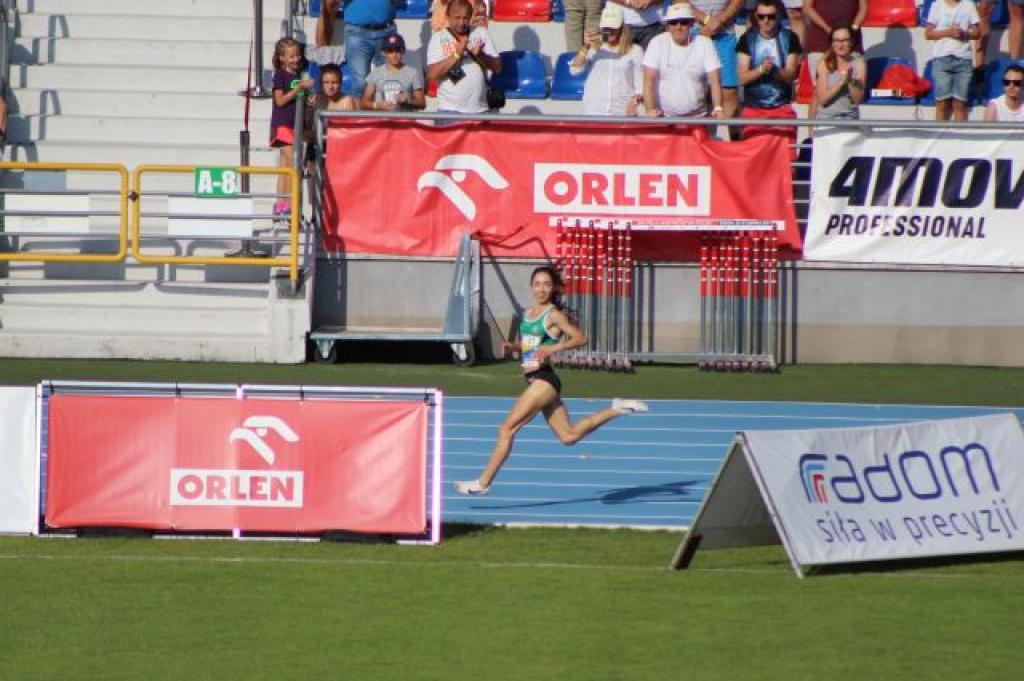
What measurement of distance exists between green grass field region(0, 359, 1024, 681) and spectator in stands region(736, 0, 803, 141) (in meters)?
9.40

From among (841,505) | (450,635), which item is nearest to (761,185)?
(841,505)

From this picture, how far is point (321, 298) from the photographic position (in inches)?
773

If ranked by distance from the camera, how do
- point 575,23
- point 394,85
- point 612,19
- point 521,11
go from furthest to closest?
1. point 521,11
2. point 575,23
3. point 612,19
4. point 394,85

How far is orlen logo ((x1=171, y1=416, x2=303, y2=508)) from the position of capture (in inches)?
454

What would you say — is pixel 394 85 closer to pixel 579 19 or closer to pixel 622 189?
pixel 622 189

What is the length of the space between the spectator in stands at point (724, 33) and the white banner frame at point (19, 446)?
10.4 metres

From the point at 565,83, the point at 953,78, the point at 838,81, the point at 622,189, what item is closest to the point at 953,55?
the point at 953,78

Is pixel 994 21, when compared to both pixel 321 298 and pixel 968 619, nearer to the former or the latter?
pixel 321 298

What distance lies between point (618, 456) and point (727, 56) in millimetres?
6995

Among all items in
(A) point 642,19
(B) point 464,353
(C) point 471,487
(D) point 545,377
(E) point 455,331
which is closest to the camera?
(C) point 471,487

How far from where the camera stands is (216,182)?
1909cm

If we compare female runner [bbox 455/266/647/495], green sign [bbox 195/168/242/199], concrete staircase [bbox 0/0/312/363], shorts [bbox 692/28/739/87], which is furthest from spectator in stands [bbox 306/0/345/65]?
female runner [bbox 455/266/647/495]

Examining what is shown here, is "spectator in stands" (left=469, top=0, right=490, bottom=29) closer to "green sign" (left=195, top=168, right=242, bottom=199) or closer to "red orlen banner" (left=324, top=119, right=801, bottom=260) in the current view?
"red orlen banner" (left=324, top=119, right=801, bottom=260)

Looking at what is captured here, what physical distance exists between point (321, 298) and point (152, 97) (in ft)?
13.1
